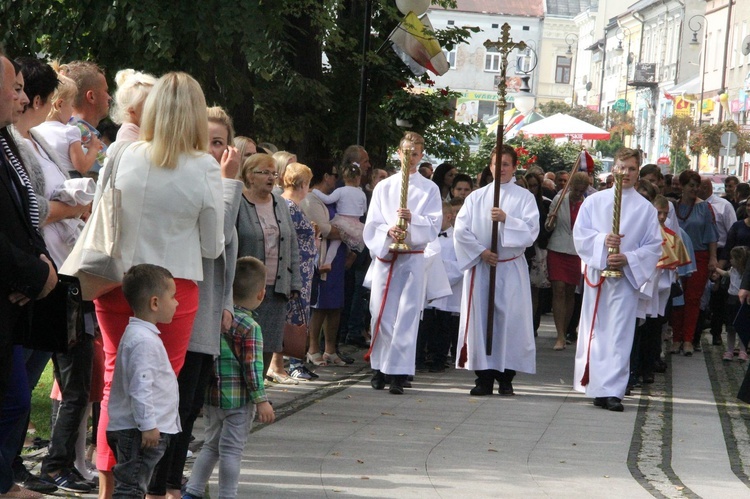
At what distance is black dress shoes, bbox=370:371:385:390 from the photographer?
1064cm

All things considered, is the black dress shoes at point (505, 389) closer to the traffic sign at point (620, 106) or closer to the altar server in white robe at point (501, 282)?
the altar server in white robe at point (501, 282)

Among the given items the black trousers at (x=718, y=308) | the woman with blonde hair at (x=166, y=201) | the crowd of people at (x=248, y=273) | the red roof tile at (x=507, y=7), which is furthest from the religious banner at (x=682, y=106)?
the woman with blonde hair at (x=166, y=201)

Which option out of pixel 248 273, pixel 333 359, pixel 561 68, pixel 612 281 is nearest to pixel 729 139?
pixel 333 359

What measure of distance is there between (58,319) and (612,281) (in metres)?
6.50

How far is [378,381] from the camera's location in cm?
1066

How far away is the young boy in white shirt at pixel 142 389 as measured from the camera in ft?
16.5

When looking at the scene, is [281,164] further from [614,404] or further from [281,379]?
[614,404]

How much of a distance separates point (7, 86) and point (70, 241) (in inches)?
61.3

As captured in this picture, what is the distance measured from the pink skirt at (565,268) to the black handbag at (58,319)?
33.2 ft

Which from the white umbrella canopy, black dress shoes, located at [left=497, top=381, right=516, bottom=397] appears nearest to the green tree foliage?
black dress shoes, located at [left=497, top=381, right=516, bottom=397]

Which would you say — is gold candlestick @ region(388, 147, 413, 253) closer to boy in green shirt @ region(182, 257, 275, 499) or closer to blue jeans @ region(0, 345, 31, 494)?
boy in green shirt @ region(182, 257, 275, 499)

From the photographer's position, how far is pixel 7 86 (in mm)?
4758

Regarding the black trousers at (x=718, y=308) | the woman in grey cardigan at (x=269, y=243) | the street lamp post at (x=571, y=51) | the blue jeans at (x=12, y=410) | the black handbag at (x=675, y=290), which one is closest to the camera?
the blue jeans at (x=12, y=410)

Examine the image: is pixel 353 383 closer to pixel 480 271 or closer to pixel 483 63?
pixel 480 271
